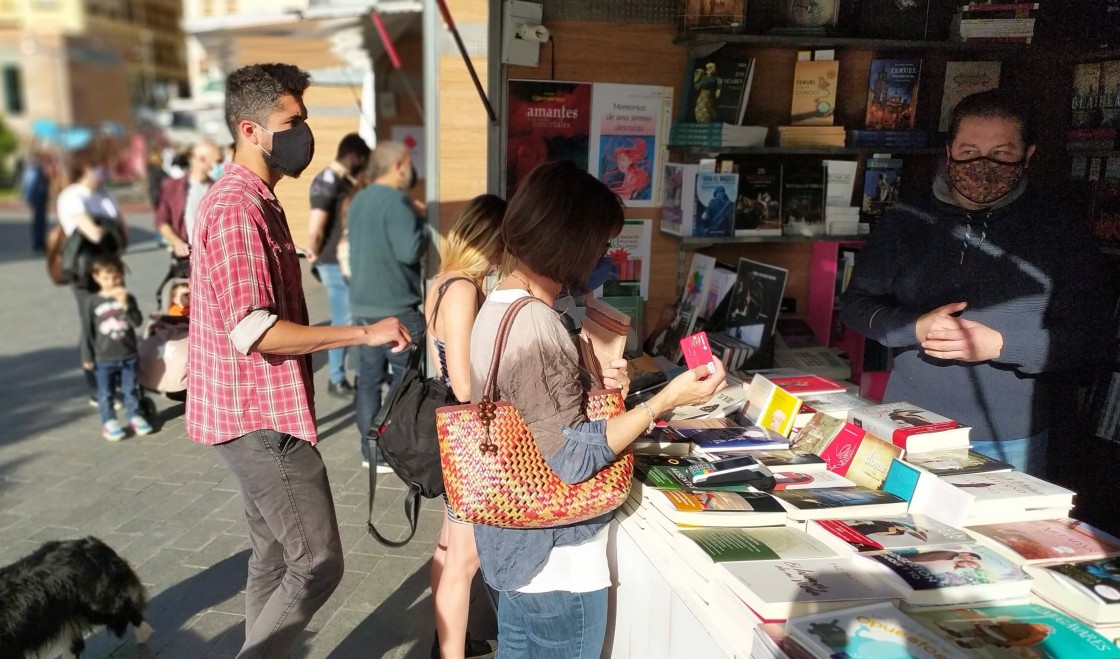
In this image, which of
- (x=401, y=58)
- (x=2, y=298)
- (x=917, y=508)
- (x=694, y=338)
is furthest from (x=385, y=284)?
(x=2, y=298)

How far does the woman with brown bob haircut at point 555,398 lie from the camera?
183cm

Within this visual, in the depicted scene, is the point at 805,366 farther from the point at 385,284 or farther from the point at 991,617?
the point at 385,284

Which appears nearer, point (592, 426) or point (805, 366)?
point (592, 426)

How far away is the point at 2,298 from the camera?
10805 mm

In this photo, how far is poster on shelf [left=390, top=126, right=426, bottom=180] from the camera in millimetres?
9031

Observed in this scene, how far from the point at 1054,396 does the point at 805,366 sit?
1284 mm

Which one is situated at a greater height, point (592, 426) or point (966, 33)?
point (966, 33)

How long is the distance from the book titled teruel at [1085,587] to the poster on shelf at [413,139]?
809 centimetres

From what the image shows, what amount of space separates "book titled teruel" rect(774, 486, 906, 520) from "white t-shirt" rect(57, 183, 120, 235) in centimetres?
619

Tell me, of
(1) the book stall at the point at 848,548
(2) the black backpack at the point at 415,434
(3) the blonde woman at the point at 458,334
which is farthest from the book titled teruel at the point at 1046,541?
(2) the black backpack at the point at 415,434

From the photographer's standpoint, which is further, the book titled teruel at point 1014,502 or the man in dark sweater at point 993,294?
the man in dark sweater at point 993,294

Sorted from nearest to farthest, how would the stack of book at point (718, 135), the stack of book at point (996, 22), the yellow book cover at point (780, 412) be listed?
the yellow book cover at point (780, 412)
the stack of book at point (996, 22)
the stack of book at point (718, 135)

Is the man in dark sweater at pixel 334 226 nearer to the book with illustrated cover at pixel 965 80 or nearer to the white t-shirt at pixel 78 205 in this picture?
the white t-shirt at pixel 78 205

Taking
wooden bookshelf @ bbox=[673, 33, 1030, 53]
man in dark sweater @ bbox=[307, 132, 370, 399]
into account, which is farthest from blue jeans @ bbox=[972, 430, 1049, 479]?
man in dark sweater @ bbox=[307, 132, 370, 399]
